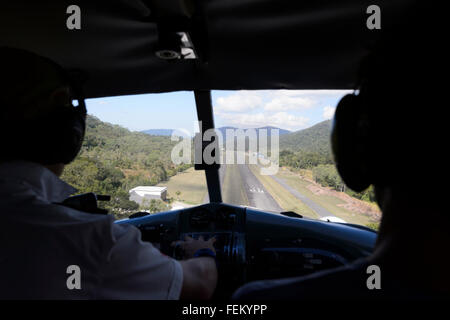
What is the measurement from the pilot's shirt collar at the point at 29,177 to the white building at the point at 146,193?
1.47 m

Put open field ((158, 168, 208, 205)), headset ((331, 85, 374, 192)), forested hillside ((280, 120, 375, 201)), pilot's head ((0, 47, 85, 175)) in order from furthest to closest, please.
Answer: open field ((158, 168, 208, 205))
forested hillside ((280, 120, 375, 201))
pilot's head ((0, 47, 85, 175))
headset ((331, 85, 374, 192))

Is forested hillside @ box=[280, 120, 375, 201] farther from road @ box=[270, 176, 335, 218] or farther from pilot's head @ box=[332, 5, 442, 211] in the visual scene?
pilot's head @ box=[332, 5, 442, 211]

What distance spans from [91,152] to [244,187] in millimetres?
1528

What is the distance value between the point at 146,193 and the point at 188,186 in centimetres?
46

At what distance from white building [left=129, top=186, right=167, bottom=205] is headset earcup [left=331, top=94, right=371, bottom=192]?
1.91 metres

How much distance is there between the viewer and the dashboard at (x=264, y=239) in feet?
4.99

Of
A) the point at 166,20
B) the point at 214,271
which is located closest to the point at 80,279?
the point at 214,271

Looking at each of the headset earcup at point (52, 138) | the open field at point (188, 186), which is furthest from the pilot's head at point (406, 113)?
the open field at point (188, 186)

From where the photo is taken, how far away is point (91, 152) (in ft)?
7.80

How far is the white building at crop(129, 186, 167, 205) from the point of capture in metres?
2.26

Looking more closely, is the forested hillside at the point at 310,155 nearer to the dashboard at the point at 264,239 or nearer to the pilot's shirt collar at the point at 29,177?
the dashboard at the point at 264,239

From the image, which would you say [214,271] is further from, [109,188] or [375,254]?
[109,188]

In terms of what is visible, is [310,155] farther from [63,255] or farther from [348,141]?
[63,255]

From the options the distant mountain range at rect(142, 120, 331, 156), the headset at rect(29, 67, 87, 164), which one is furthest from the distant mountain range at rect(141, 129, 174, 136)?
the headset at rect(29, 67, 87, 164)
